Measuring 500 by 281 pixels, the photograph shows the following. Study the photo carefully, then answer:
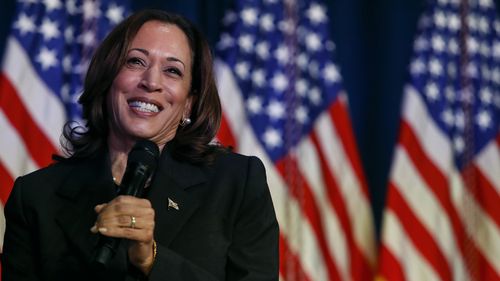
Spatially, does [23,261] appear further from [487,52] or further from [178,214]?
[487,52]

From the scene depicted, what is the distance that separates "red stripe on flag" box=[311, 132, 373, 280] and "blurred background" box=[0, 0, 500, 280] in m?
0.28

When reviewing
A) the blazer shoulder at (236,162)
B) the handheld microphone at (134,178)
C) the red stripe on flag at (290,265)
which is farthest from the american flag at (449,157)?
the handheld microphone at (134,178)

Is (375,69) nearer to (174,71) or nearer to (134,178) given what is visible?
(174,71)

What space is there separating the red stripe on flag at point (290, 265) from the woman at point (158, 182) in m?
1.69

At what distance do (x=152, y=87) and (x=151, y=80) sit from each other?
2 cm

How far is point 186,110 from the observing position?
1906 mm

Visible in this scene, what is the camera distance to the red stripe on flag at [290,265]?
11.5ft

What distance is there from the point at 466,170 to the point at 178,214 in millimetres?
2353

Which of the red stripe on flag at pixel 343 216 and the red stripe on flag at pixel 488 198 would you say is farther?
the red stripe on flag at pixel 488 198

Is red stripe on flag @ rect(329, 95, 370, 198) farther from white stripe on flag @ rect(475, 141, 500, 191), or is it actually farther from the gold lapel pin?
the gold lapel pin

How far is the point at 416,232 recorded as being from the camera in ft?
11.9

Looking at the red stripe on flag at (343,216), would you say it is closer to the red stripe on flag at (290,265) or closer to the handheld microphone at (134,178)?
the red stripe on flag at (290,265)

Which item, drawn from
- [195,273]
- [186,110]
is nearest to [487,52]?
[186,110]

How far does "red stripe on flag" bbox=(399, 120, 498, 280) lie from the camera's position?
3.66 metres
